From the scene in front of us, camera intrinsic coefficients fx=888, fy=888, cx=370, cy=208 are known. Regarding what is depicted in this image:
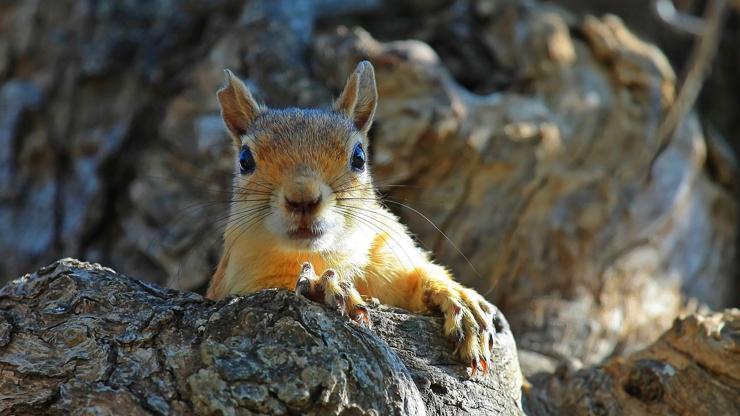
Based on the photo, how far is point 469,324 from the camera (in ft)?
8.16

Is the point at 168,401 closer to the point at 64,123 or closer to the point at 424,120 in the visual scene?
the point at 424,120

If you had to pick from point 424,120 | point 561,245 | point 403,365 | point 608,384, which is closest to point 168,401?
point 403,365

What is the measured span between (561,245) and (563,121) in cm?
57

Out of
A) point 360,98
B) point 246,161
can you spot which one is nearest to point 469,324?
point 246,161

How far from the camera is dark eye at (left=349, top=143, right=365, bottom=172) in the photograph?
2900mm

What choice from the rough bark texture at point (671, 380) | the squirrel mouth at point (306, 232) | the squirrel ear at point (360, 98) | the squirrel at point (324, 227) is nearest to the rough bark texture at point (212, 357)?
the squirrel at point (324, 227)

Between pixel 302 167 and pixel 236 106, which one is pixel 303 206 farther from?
pixel 236 106

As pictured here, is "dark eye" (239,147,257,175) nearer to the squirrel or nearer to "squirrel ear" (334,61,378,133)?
the squirrel

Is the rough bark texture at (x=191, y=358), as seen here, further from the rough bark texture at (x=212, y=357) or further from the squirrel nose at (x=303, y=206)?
the squirrel nose at (x=303, y=206)


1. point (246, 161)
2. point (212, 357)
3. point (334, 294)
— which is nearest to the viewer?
point (212, 357)

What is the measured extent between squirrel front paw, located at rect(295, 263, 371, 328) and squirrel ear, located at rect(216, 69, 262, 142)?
105 cm

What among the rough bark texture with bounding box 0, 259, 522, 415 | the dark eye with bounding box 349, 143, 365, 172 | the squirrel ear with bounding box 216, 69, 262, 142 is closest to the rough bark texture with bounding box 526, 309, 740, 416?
the rough bark texture with bounding box 0, 259, 522, 415

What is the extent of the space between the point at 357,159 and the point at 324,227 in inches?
18.1

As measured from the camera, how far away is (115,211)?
172 inches
